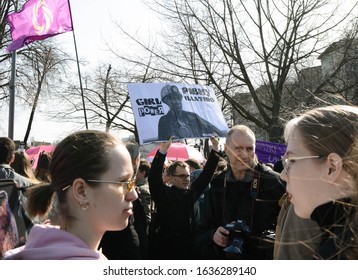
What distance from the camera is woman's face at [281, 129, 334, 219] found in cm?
179

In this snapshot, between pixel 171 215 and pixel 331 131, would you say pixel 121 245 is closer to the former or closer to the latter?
pixel 171 215

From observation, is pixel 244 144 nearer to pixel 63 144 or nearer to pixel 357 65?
pixel 63 144

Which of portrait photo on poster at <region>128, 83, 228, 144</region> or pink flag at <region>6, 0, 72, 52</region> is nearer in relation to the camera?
portrait photo on poster at <region>128, 83, 228, 144</region>

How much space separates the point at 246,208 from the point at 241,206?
1.6 inches

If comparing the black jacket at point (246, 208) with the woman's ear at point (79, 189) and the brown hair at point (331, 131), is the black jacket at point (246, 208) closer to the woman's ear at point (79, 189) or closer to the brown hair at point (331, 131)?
the brown hair at point (331, 131)

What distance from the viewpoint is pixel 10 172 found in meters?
4.34

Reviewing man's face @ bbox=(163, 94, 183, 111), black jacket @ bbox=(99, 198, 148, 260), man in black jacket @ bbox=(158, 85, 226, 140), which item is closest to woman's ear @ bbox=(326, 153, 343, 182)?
black jacket @ bbox=(99, 198, 148, 260)

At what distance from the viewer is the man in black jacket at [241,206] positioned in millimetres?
3176

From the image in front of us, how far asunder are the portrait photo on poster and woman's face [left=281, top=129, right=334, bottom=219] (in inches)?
138

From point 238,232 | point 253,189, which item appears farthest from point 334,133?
point 253,189

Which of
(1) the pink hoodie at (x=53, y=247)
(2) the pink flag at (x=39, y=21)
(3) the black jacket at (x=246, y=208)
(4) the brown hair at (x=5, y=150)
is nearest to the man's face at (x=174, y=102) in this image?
(4) the brown hair at (x=5, y=150)

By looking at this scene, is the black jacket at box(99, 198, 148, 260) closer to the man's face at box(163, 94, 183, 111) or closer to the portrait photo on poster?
the portrait photo on poster

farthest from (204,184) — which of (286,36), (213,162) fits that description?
(286,36)

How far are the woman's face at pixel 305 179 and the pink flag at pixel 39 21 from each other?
25.4ft
